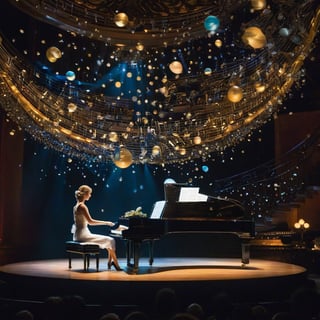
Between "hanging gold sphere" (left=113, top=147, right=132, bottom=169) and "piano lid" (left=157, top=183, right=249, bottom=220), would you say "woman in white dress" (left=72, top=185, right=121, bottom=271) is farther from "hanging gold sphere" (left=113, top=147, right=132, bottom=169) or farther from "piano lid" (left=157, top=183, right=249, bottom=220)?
"piano lid" (left=157, top=183, right=249, bottom=220)

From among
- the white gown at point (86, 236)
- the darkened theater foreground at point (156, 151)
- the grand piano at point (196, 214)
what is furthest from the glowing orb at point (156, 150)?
the white gown at point (86, 236)

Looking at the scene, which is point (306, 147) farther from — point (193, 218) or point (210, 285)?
point (210, 285)

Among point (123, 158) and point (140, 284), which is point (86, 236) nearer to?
point (123, 158)

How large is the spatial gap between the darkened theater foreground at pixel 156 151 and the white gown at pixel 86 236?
0.06 ft

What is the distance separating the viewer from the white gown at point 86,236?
8.43 meters

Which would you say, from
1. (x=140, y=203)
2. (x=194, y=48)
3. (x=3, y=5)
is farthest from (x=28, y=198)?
(x=194, y=48)

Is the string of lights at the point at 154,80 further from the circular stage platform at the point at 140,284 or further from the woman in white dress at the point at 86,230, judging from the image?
the circular stage platform at the point at 140,284

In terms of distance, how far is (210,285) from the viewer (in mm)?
7082

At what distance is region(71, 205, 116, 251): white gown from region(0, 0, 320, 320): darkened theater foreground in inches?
0.7

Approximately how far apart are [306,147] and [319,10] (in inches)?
240

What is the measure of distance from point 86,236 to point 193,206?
1906 mm

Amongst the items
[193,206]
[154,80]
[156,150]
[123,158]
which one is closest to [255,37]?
[123,158]

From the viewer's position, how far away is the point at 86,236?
28.0 ft

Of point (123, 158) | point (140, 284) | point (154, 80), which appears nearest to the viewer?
point (140, 284)
